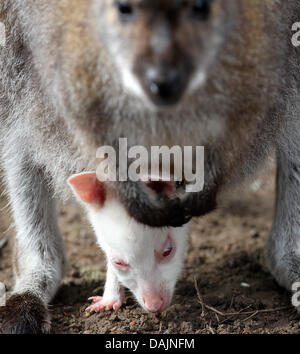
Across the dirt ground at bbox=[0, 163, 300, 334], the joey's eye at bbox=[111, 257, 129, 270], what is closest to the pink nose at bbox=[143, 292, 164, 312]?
the joey's eye at bbox=[111, 257, 129, 270]

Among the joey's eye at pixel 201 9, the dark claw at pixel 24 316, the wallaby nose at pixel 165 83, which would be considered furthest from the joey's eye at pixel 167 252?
the joey's eye at pixel 201 9

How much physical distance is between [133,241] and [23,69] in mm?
1175

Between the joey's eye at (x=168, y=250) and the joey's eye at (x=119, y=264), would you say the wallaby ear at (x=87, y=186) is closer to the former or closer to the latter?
the joey's eye at (x=119, y=264)

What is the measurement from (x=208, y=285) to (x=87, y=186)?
4.04ft

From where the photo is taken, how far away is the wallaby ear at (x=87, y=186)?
3.12m

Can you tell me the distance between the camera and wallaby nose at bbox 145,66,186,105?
2434mm

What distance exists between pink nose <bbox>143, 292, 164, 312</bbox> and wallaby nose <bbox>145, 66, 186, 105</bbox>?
1027 millimetres

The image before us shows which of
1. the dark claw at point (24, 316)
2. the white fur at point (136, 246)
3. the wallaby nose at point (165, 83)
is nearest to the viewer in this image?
the wallaby nose at point (165, 83)

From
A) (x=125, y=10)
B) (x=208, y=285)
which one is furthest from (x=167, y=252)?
(x=125, y=10)

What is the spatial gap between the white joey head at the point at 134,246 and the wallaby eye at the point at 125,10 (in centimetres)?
85

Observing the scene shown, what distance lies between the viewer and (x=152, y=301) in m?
3.10

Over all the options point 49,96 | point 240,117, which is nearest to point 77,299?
point 49,96

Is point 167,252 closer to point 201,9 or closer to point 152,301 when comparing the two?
point 152,301

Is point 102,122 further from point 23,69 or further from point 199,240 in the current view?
point 199,240
